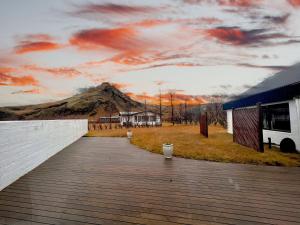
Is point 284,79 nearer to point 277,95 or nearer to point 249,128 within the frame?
point 277,95

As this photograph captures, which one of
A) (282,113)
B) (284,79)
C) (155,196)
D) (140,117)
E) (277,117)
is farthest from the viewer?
(140,117)

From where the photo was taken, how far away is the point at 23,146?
7.60 meters

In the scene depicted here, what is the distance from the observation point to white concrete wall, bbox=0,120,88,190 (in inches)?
246

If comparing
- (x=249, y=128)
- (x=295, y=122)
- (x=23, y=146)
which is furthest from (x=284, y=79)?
(x=23, y=146)

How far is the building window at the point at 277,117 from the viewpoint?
11.7m

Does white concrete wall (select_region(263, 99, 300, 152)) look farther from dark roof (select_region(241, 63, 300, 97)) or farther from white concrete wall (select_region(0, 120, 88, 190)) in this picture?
white concrete wall (select_region(0, 120, 88, 190))

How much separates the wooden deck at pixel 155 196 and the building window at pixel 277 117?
5271mm

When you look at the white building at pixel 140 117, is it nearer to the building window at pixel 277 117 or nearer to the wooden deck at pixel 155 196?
the building window at pixel 277 117

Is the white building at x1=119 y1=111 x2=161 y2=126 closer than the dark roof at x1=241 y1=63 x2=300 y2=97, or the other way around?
the dark roof at x1=241 y1=63 x2=300 y2=97

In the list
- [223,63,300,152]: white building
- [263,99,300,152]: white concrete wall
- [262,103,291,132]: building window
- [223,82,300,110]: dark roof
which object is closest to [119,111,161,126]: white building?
[223,82,300,110]: dark roof

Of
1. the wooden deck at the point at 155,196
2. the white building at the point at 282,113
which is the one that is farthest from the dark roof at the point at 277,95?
the wooden deck at the point at 155,196

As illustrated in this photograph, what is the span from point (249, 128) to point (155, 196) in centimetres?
928

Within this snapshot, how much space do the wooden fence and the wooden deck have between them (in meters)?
3.37

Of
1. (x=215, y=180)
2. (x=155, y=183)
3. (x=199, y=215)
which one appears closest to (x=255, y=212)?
(x=199, y=215)
